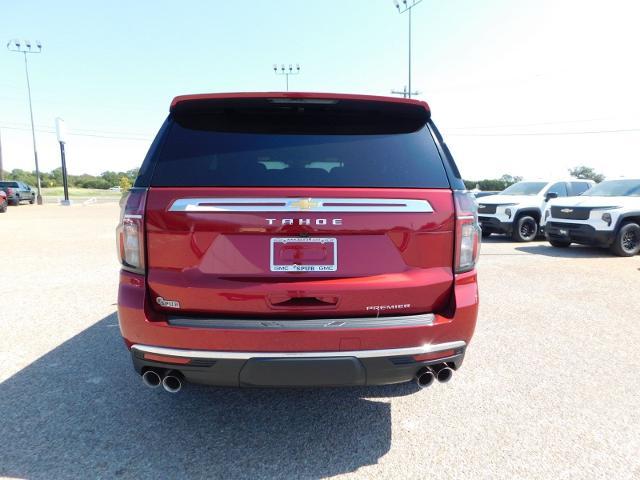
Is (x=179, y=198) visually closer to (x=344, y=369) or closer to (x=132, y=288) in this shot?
(x=132, y=288)

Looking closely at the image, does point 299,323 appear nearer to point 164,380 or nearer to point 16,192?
point 164,380

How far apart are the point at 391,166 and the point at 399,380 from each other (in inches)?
46.9

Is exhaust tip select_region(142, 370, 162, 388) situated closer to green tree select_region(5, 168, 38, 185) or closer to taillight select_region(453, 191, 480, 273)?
taillight select_region(453, 191, 480, 273)

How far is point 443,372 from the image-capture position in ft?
7.75

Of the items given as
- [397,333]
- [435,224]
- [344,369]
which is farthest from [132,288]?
[435,224]

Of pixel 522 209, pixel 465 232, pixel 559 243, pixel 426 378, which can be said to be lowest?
pixel 559 243

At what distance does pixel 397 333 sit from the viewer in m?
2.15

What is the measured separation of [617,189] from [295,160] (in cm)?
1136

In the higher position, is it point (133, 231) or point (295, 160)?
point (295, 160)

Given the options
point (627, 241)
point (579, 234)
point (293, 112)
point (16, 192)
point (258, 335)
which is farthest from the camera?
point (16, 192)

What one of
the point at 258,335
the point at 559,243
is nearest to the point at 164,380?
the point at 258,335

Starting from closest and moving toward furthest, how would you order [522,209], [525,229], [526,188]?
[522,209] < [525,229] < [526,188]

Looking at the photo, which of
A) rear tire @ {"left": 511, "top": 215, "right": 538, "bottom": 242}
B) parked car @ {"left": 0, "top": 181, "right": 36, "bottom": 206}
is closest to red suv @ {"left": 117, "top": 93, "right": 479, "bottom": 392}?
rear tire @ {"left": 511, "top": 215, "right": 538, "bottom": 242}

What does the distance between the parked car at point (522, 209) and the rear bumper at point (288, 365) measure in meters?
11.1
